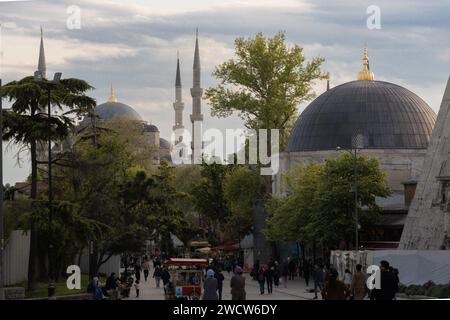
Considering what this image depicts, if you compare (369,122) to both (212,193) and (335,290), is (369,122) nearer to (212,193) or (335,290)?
(212,193)

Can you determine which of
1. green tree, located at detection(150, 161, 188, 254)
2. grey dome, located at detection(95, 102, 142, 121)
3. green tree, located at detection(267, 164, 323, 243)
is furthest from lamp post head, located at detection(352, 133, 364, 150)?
grey dome, located at detection(95, 102, 142, 121)

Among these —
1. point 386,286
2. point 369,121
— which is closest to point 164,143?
point 369,121

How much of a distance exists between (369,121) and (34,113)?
39.7m

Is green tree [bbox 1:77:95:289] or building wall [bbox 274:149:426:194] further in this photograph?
building wall [bbox 274:149:426:194]

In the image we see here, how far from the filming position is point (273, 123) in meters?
64.4

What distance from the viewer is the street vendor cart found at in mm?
35906

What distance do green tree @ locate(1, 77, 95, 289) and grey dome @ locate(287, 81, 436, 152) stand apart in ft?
118

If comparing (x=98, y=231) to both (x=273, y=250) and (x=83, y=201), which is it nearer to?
(x=83, y=201)

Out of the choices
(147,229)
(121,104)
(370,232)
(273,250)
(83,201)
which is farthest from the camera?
(121,104)

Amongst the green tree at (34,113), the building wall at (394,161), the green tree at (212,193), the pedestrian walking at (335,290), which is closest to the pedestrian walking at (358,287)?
the pedestrian walking at (335,290)

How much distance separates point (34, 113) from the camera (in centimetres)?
4162

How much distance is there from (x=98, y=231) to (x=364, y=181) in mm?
20374

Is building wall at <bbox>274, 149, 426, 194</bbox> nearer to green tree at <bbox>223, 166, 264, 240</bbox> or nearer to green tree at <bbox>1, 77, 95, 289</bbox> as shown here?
green tree at <bbox>223, 166, 264, 240</bbox>
